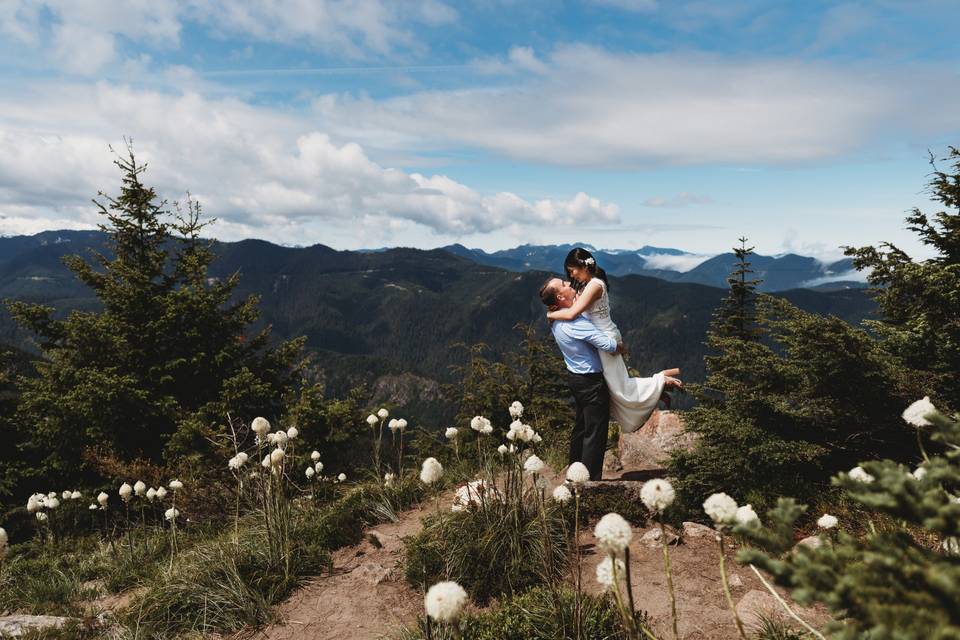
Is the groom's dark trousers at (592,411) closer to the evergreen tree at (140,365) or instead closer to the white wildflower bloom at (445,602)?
the white wildflower bloom at (445,602)

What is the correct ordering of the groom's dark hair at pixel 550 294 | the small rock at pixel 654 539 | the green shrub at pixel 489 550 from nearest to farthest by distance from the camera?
1. the green shrub at pixel 489 550
2. the small rock at pixel 654 539
3. the groom's dark hair at pixel 550 294

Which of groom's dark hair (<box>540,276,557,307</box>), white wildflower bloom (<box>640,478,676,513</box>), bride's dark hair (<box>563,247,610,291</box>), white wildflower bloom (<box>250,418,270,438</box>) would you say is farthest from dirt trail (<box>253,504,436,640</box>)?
bride's dark hair (<box>563,247,610,291</box>)

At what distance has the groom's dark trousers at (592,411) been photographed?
581 centimetres

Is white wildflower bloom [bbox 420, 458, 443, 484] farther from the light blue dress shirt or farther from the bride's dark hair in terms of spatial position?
the bride's dark hair

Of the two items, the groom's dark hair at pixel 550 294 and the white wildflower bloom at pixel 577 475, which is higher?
the groom's dark hair at pixel 550 294

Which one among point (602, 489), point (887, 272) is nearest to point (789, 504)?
point (602, 489)

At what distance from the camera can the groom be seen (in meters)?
5.67

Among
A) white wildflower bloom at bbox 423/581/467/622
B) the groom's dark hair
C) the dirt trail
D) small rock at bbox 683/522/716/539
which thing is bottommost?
the dirt trail

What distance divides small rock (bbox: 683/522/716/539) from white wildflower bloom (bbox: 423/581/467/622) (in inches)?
161

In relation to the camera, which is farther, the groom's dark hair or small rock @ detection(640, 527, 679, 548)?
the groom's dark hair

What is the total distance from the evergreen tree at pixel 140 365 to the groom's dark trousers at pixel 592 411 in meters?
8.89

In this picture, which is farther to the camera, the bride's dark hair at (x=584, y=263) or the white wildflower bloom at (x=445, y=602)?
the bride's dark hair at (x=584, y=263)

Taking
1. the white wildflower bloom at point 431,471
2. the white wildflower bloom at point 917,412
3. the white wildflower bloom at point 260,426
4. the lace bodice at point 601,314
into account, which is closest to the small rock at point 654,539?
the lace bodice at point 601,314

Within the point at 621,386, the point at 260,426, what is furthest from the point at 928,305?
the point at 260,426
